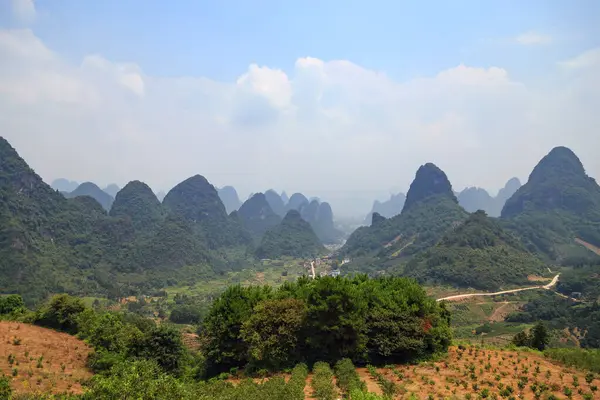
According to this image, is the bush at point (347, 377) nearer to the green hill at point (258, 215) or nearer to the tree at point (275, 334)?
the tree at point (275, 334)

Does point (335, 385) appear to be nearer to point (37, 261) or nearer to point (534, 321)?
point (534, 321)

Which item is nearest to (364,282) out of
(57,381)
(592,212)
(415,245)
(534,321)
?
(57,381)

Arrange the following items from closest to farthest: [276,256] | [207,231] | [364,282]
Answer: [364,282]
[276,256]
[207,231]

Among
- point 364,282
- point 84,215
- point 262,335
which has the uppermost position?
point 84,215

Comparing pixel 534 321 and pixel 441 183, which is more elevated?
pixel 441 183

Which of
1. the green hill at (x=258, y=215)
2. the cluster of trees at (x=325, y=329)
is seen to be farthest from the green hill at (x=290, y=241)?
the cluster of trees at (x=325, y=329)

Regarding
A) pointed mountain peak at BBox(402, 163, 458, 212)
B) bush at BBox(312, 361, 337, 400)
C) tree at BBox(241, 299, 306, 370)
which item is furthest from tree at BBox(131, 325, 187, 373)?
pointed mountain peak at BBox(402, 163, 458, 212)

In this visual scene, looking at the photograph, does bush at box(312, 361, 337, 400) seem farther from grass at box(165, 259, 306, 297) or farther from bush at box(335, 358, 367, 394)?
grass at box(165, 259, 306, 297)
